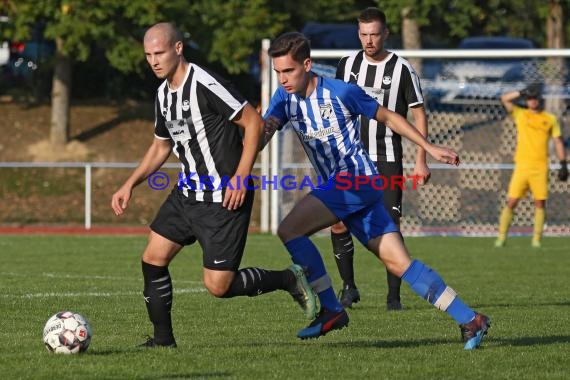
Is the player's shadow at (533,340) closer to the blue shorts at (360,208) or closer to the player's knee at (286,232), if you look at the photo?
the blue shorts at (360,208)

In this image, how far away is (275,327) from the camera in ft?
28.6

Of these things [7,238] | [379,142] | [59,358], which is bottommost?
[7,238]

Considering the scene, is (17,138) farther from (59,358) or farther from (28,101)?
(59,358)

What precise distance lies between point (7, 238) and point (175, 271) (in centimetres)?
586

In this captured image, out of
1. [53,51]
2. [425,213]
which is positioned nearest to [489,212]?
[425,213]

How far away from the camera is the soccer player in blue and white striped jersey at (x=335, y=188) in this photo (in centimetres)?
739

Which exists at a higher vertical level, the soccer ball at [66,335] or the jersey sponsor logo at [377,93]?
the jersey sponsor logo at [377,93]

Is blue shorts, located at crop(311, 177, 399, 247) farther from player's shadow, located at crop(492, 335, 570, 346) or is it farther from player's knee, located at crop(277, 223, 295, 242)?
player's shadow, located at crop(492, 335, 570, 346)

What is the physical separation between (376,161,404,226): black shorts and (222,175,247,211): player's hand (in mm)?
2776

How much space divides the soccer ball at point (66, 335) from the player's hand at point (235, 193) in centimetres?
102

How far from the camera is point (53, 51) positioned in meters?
29.5

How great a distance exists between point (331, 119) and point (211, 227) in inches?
37.6

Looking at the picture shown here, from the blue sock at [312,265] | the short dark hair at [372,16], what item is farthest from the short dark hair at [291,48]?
the short dark hair at [372,16]

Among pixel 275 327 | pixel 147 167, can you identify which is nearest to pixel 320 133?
pixel 147 167
